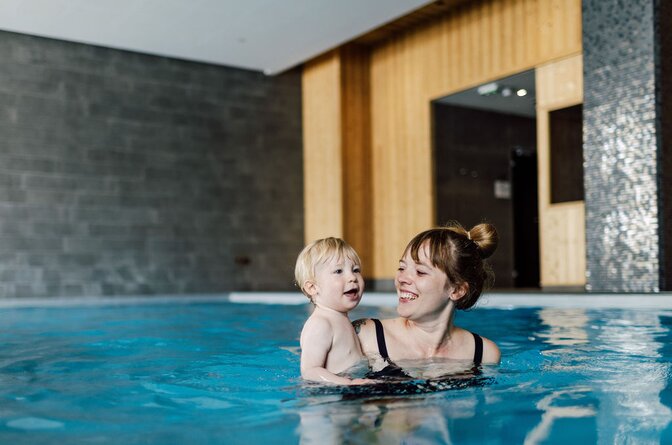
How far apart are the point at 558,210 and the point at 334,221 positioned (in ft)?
12.3

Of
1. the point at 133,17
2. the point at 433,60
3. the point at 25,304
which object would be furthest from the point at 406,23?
the point at 25,304

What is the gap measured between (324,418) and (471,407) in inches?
15.9

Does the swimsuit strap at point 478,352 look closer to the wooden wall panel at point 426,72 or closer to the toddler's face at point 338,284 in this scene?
the toddler's face at point 338,284

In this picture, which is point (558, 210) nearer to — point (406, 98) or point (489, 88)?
point (489, 88)

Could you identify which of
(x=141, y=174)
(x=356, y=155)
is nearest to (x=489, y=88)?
(x=356, y=155)

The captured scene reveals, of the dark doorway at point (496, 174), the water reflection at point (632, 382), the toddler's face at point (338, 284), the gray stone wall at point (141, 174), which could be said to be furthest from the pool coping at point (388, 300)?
the dark doorway at point (496, 174)

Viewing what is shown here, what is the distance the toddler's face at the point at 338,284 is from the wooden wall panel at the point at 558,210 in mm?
5895

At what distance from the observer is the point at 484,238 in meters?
2.60

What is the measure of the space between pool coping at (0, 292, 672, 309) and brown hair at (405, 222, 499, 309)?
3.02ft

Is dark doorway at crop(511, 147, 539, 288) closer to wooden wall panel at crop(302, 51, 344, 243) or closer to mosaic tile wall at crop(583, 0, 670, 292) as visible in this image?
wooden wall panel at crop(302, 51, 344, 243)

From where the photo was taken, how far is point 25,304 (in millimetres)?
8859

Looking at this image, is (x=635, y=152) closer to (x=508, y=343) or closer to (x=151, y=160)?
(x=508, y=343)

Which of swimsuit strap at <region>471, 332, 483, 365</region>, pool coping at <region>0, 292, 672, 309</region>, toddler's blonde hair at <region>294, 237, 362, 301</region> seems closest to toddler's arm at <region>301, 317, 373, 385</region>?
toddler's blonde hair at <region>294, 237, 362, 301</region>

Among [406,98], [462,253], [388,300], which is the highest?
[406,98]
